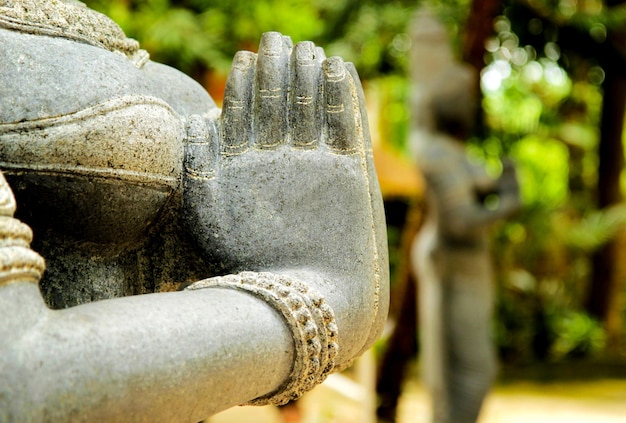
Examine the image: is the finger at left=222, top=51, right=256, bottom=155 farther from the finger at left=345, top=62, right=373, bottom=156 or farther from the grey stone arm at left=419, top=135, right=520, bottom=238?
the grey stone arm at left=419, top=135, right=520, bottom=238

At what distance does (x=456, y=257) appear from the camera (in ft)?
14.6

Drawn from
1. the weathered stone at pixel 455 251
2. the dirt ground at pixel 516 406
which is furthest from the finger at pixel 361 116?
the dirt ground at pixel 516 406

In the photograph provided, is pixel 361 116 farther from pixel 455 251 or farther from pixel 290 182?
pixel 455 251

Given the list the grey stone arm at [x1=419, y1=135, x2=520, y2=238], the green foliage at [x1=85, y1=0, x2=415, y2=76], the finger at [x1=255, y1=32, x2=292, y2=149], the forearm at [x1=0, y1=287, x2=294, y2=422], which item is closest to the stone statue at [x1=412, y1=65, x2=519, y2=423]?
the grey stone arm at [x1=419, y1=135, x2=520, y2=238]

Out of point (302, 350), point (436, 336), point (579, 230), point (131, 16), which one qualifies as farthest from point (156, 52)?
point (302, 350)

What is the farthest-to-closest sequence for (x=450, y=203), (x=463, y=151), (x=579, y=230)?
(x=579, y=230) < (x=463, y=151) < (x=450, y=203)

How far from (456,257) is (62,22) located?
349 centimetres

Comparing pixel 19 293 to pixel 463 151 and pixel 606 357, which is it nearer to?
pixel 463 151

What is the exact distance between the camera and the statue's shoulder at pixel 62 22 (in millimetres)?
1144

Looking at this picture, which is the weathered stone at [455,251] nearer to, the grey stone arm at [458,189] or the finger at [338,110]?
the grey stone arm at [458,189]

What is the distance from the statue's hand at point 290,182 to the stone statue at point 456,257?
3.10m

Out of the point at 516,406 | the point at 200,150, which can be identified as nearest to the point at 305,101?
the point at 200,150

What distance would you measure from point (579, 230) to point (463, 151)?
4457mm

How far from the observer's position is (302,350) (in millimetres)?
1133
